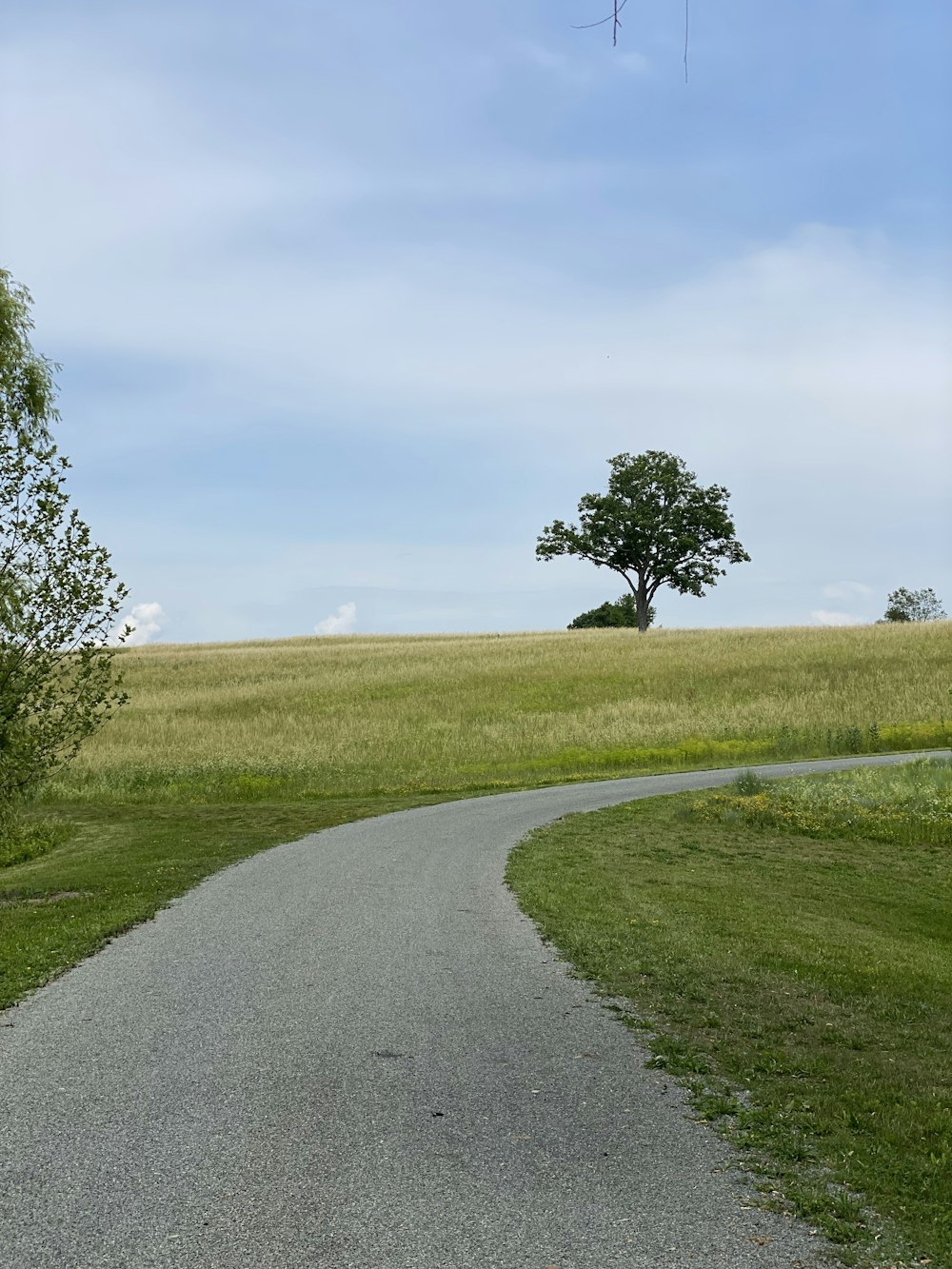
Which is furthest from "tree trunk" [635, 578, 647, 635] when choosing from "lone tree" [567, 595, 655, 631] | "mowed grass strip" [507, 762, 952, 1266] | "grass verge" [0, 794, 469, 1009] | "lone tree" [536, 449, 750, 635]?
"mowed grass strip" [507, 762, 952, 1266]

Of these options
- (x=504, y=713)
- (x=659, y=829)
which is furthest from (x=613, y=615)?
(x=659, y=829)

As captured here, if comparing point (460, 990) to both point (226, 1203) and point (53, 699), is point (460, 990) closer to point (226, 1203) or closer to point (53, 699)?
point (226, 1203)

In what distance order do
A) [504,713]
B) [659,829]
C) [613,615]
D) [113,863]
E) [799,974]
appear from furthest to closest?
1. [613,615]
2. [504,713]
3. [659,829]
4. [113,863]
5. [799,974]

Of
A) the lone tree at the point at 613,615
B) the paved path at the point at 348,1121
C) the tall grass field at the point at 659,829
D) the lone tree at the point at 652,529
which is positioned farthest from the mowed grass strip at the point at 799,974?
the lone tree at the point at 613,615

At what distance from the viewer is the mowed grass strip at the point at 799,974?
542 cm

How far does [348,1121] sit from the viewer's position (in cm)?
605

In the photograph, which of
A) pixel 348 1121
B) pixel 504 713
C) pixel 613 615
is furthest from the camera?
pixel 613 615

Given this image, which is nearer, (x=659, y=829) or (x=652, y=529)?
(x=659, y=829)

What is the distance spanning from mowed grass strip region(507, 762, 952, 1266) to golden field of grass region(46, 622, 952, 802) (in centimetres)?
1043

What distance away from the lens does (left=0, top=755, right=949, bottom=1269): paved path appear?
4.72 metres

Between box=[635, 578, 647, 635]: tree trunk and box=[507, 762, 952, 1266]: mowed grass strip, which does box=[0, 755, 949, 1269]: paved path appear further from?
box=[635, 578, 647, 635]: tree trunk

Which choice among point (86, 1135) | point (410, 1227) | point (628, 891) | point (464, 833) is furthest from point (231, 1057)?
point (464, 833)

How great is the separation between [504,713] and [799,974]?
105 ft

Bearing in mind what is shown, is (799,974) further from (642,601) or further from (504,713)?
(642,601)
